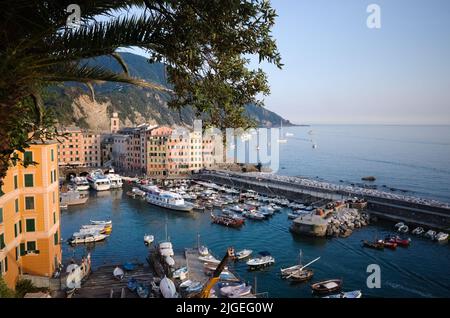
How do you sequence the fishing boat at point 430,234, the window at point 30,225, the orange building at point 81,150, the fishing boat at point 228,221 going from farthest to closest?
the orange building at point 81,150 < the fishing boat at point 228,221 < the fishing boat at point 430,234 < the window at point 30,225

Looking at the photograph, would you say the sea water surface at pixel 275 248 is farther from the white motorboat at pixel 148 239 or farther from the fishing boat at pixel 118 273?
the fishing boat at pixel 118 273

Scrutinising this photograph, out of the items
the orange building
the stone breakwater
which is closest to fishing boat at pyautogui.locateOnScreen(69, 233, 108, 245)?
the stone breakwater

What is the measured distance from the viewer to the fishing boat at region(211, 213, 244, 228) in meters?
24.8

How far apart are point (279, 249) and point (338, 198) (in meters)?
13.2

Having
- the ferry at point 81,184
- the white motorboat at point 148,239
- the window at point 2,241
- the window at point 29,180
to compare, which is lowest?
the white motorboat at point 148,239

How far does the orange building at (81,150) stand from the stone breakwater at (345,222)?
36087 millimetres

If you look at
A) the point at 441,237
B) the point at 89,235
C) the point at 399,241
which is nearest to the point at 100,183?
the point at 89,235

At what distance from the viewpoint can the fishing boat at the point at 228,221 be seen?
81.4ft

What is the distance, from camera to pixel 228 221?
25.1 m

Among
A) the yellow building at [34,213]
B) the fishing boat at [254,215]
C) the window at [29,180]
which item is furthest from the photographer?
the fishing boat at [254,215]

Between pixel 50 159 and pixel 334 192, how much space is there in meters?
26.7

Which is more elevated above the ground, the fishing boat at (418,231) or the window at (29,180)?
the window at (29,180)

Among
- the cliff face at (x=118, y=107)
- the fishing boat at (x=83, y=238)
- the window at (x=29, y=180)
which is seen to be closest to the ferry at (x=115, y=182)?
the fishing boat at (x=83, y=238)

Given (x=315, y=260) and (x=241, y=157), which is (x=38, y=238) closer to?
(x=315, y=260)
